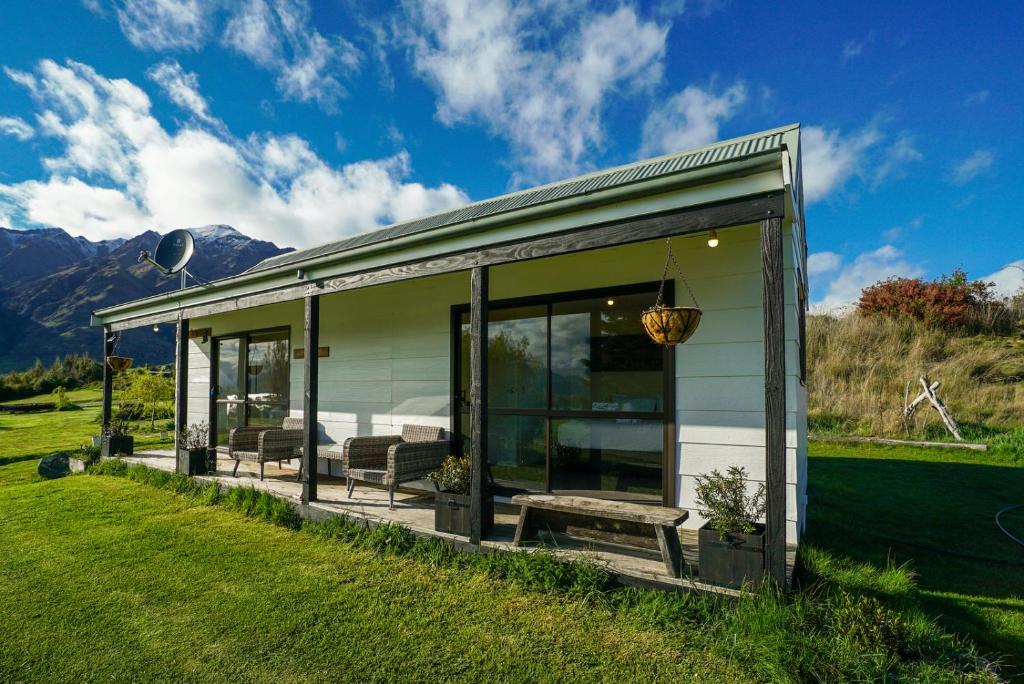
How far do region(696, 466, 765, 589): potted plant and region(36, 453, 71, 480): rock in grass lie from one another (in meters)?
9.78

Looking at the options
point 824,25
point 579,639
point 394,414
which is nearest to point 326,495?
point 394,414

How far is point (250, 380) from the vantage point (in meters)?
8.10

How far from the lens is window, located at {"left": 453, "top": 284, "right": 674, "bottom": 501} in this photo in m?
4.30

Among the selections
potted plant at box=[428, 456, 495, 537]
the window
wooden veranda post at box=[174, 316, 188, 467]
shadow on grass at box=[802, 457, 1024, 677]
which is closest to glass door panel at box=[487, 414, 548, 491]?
the window

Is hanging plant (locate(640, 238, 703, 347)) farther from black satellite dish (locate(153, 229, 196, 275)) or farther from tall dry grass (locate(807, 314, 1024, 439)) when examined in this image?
tall dry grass (locate(807, 314, 1024, 439))

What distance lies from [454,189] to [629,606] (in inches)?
681

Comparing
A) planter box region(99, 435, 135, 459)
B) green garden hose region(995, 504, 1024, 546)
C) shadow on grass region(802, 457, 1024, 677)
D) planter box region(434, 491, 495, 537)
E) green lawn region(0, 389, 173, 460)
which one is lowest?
green lawn region(0, 389, 173, 460)

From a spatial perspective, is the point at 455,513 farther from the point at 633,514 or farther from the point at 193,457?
the point at 193,457

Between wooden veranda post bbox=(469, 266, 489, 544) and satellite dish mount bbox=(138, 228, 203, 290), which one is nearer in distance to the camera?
wooden veranda post bbox=(469, 266, 489, 544)

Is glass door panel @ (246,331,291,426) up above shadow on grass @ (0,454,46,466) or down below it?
above

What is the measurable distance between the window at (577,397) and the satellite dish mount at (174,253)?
5233 mm

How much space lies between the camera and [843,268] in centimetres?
1961

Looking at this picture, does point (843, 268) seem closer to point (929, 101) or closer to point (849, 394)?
point (849, 394)

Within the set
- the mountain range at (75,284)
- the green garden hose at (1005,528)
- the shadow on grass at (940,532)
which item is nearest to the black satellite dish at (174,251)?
the shadow on grass at (940,532)
